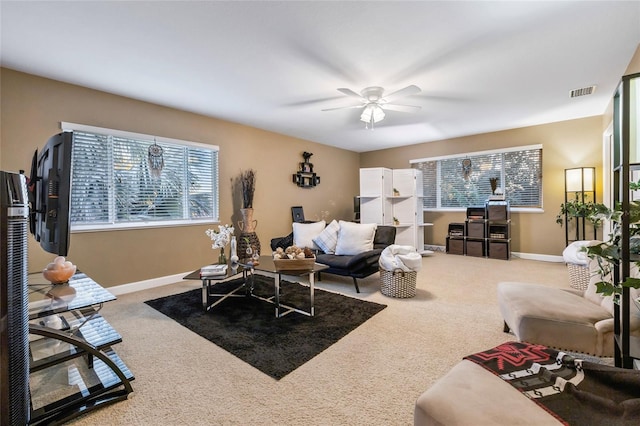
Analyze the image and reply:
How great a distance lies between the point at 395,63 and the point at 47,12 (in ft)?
9.37

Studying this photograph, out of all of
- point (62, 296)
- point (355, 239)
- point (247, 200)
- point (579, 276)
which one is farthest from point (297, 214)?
point (579, 276)

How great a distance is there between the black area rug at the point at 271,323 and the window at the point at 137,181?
1.25 metres

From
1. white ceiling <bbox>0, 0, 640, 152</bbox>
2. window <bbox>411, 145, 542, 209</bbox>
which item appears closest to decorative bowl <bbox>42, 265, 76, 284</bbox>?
white ceiling <bbox>0, 0, 640, 152</bbox>

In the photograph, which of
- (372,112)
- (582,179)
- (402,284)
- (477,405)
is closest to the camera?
(477,405)

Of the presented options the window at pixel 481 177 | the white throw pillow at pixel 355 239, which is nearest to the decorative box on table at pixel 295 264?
the white throw pillow at pixel 355 239

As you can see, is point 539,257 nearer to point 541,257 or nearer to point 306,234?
point 541,257

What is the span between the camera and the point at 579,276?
10.5ft

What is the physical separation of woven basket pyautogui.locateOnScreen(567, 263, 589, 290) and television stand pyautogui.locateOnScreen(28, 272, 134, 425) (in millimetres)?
4570

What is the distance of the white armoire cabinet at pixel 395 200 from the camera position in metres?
5.12

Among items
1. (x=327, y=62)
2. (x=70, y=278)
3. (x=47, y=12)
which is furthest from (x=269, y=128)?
(x=70, y=278)

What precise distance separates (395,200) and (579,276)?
2.96 m

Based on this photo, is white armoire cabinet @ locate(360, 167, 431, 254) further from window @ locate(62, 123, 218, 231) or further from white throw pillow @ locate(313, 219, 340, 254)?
window @ locate(62, 123, 218, 231)

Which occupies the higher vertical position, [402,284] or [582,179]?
[582,179]

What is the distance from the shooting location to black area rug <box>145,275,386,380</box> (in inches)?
79.4
